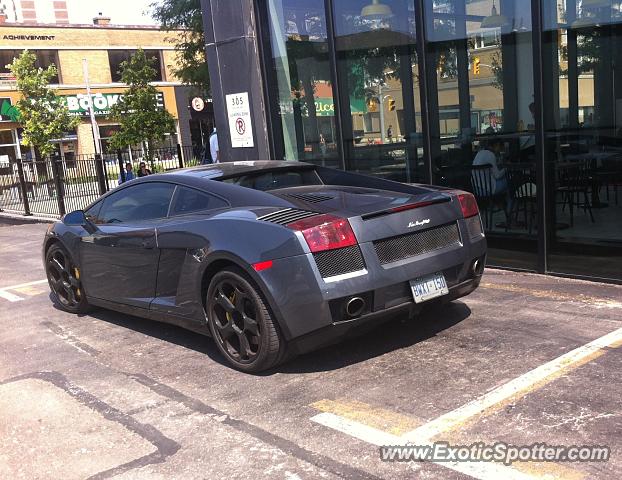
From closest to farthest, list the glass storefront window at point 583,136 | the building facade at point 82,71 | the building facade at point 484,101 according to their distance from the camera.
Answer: the glass storefront window at point 583,136, the building facade at point 484,101, the building facade at point 82,71

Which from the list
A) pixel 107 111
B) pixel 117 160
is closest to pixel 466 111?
pixel 117 160

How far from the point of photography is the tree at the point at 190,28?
22781mm

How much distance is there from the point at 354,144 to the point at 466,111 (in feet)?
5.69

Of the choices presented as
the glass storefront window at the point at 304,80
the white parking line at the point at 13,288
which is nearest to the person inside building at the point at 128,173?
the glass storefront window at the point at 304,80

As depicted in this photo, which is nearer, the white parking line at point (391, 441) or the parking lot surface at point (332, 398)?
the white parking line at point (391, 441)

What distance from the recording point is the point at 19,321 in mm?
6332

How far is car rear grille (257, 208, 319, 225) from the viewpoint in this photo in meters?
4.08

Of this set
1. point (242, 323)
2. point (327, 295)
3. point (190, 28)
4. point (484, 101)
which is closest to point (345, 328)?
point (327, 295)

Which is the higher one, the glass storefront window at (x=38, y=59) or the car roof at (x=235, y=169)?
the glass storefront window at (x=38, y=59)

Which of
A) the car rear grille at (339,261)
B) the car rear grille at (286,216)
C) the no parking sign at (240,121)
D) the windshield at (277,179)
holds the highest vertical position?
the no parking sign at (240,121)

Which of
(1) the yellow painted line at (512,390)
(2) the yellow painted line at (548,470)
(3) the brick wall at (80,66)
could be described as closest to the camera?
(2) the yellow painted line at (548,470)

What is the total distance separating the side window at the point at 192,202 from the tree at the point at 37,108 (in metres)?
28.5

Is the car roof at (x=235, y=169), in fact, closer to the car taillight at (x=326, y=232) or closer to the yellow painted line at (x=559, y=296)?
the car taillight at (x=326, y=232)

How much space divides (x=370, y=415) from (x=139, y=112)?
30.3m
